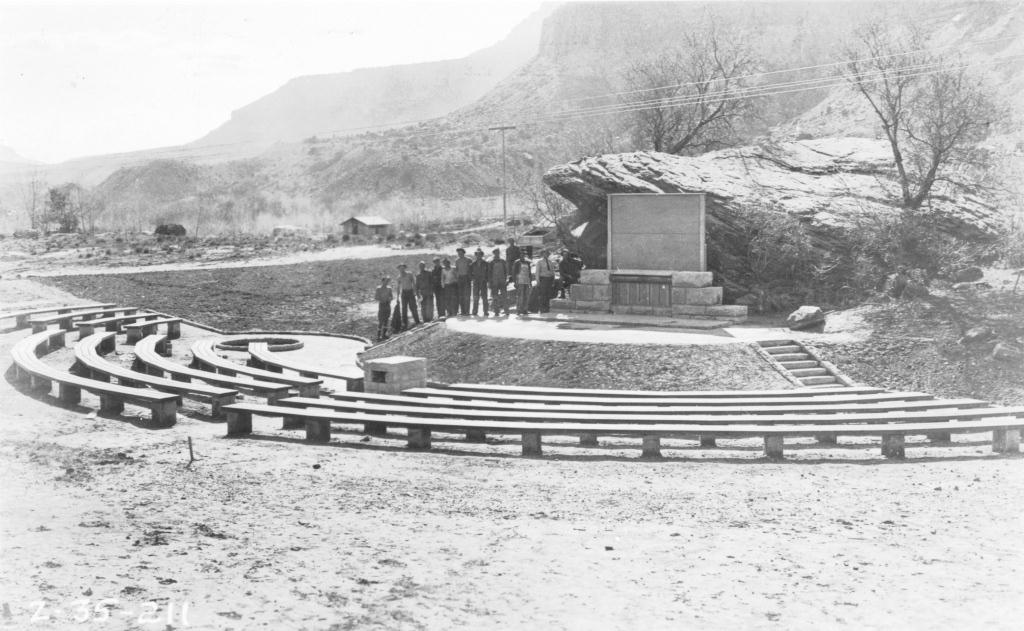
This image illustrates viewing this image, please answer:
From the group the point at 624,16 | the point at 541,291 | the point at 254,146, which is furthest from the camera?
the point at 254,146

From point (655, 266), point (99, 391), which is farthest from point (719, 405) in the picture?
point (655, 266)

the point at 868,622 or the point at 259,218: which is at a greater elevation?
the point at 259,218

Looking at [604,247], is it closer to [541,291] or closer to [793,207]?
[541,291]

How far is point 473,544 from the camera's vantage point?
239 inches

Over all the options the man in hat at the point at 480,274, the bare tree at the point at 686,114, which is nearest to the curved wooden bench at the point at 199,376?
the man in hat at the point at 480,274

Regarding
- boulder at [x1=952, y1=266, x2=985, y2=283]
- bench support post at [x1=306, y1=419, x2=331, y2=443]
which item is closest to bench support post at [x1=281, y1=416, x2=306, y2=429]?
bench support post at [x1=306, y1=419, x2=331, y2=443]

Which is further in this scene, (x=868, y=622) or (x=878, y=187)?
(x=878, y=187)

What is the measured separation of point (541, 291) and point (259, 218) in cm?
6502

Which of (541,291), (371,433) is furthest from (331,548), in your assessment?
(541,291)

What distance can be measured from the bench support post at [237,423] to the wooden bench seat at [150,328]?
32.6 ft

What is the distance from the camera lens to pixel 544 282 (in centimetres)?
1967

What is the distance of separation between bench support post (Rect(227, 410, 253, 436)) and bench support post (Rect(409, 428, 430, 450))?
78.0 inches

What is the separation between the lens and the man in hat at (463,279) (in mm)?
19172

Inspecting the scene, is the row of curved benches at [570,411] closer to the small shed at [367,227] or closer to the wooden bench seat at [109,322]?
the wooden bench seat at [109,322]
